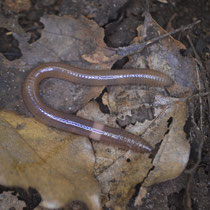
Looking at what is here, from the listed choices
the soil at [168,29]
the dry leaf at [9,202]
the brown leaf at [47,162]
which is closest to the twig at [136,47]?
the soil at [168,29]

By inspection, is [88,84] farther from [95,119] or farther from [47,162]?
Answer: [47,162]

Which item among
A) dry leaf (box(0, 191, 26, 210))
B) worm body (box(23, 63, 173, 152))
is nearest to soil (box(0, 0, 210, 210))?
dry leaf (box(0, 191, 26, 210))

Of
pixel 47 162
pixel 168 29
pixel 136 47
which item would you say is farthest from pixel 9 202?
pixel 168 29

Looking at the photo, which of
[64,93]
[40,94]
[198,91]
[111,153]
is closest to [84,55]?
[64,93]

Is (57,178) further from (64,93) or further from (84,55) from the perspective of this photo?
(84,55)

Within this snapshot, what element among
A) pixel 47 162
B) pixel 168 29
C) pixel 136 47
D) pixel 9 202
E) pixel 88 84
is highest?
pixel 168 29

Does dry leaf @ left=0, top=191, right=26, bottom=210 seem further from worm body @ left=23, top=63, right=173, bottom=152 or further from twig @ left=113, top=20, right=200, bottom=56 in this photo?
twig @ left=113, top=20, right=200, bottom=56
